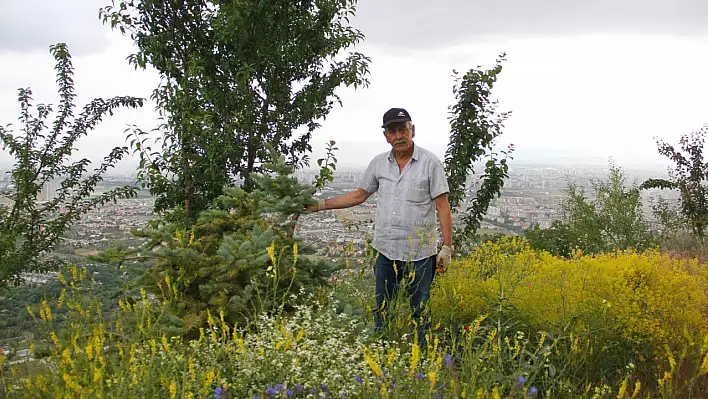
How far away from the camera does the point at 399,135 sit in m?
3.90

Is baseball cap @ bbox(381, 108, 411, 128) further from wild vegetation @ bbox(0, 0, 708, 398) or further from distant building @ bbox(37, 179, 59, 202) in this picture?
distant building @ bbox(37, 179, 59, 202)

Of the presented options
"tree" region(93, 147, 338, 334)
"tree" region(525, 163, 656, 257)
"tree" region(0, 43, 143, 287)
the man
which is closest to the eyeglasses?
the man

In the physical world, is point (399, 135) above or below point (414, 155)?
above

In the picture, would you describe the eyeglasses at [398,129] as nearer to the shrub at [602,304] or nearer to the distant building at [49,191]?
the shrub at [602,304]

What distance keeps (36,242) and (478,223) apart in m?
5.55

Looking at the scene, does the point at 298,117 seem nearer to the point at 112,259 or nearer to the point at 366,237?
the point at 366,237

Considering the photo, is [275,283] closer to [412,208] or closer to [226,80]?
[412,208]

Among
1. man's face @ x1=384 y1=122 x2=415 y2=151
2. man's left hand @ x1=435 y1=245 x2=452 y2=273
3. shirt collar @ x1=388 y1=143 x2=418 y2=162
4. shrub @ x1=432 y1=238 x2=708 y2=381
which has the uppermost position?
man's face @ x1=384 y1=122 x2=415 y2=151

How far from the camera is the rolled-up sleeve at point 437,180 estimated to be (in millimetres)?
3855

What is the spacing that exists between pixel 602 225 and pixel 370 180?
8.21 meters

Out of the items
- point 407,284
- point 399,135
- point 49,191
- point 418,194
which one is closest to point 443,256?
point 407,284

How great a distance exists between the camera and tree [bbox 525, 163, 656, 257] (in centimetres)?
1010

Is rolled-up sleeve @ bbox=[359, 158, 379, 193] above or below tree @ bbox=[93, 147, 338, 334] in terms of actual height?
above

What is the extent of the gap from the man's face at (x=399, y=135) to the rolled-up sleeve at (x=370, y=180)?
0.31 m
